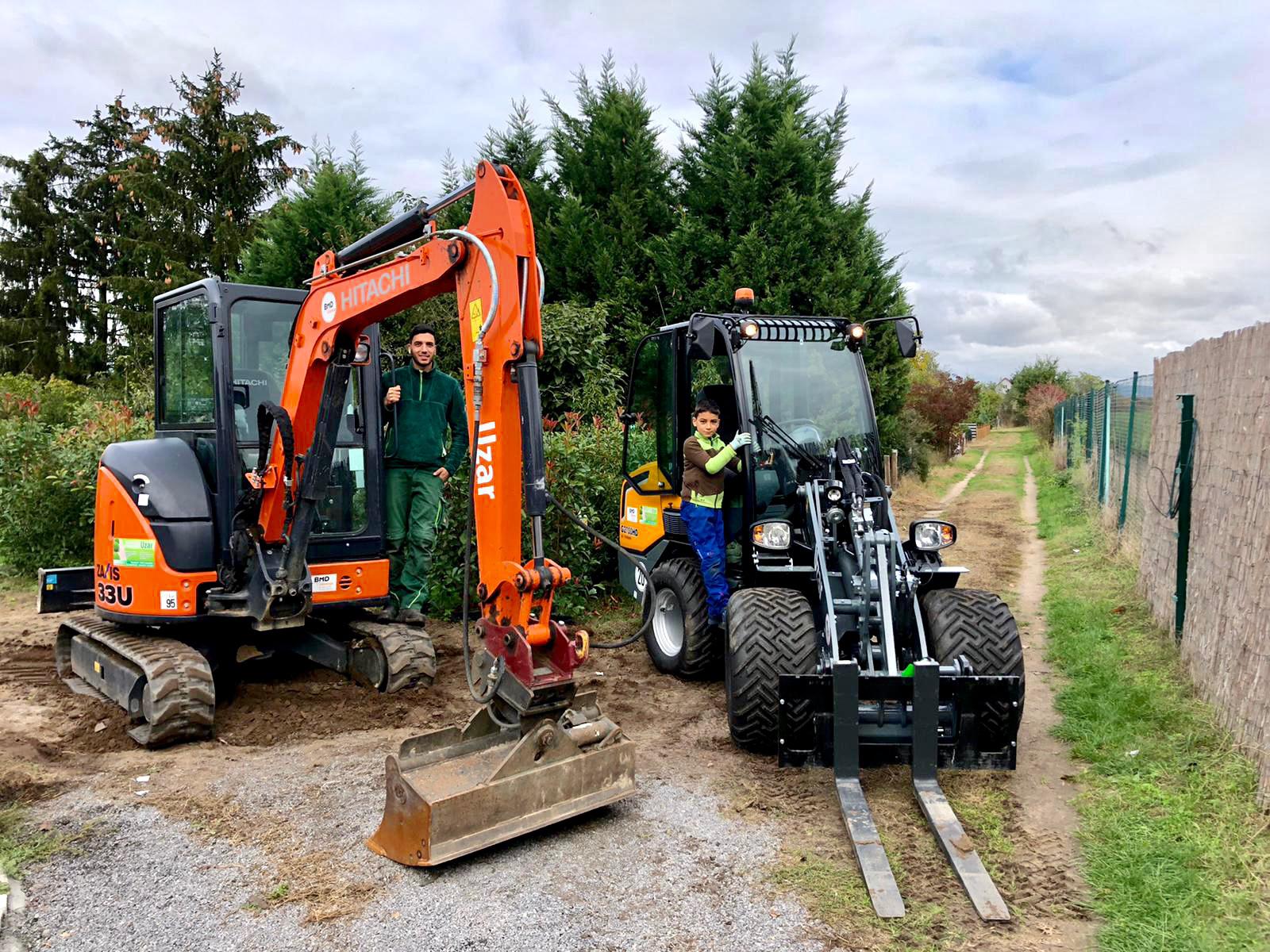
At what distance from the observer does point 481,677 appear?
13.8 feet

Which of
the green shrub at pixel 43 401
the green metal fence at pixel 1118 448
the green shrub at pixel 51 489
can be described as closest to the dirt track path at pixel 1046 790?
the green metal fence at pixel 1118 448

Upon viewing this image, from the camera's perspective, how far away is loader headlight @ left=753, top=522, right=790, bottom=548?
5.45 metres

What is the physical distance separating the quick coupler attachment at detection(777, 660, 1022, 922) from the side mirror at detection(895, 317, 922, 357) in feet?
7.82

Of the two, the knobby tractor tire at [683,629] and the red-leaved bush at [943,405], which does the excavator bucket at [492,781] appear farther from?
the red-leaved bush at [943,405]

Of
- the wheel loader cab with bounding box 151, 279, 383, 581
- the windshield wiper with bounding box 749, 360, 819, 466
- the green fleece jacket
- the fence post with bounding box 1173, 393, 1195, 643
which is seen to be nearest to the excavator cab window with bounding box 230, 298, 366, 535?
the wheel loader cab with bounding box 151, 279, 383, 581

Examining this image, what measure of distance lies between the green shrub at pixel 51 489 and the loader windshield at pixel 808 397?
7103mm

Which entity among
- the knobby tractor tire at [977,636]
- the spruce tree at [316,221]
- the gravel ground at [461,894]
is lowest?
the gravel ground at [461,894]

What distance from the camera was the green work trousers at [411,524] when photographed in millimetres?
6797

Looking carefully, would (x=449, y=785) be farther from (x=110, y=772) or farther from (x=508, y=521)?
(x=110, y=772)

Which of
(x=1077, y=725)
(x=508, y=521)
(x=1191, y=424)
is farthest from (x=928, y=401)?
(x=508, y=521)

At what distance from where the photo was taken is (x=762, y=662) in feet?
15.5

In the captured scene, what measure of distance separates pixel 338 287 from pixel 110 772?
9.04ft

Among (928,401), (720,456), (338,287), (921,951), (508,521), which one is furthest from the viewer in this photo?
(928,401)

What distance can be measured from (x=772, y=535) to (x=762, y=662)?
95 cm
